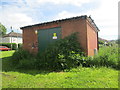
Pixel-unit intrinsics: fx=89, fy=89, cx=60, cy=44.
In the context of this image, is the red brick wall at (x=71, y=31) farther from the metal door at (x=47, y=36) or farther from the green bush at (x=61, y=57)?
the green bush at (x=61, y=57)

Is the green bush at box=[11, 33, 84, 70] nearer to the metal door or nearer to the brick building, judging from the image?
the brick building

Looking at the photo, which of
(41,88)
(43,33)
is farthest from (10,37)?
(41,88)

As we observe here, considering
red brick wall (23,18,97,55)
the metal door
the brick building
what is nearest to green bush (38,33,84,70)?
red brick wall (23,18,97,55)

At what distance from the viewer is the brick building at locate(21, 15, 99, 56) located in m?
6.82

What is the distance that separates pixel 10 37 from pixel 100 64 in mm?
37115

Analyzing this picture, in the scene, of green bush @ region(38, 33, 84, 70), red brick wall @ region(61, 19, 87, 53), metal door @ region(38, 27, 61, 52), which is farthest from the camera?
metal door @ region(38, 27, 61, 52)

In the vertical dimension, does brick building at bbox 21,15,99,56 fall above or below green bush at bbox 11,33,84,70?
above

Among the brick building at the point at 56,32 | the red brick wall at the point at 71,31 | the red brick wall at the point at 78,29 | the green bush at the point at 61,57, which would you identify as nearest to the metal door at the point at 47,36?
the brick building at the point at 56,32

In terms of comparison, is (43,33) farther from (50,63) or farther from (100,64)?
(100,64)

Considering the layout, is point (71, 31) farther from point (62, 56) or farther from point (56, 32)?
point (62, 56)

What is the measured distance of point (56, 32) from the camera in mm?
7914

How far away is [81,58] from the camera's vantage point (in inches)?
236

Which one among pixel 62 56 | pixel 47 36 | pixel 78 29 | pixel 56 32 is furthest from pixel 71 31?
pixel 62 56

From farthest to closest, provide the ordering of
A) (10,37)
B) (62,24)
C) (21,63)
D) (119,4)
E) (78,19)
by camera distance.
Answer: (10,37), (62,24), (78,19), (21,63), (119,4)
